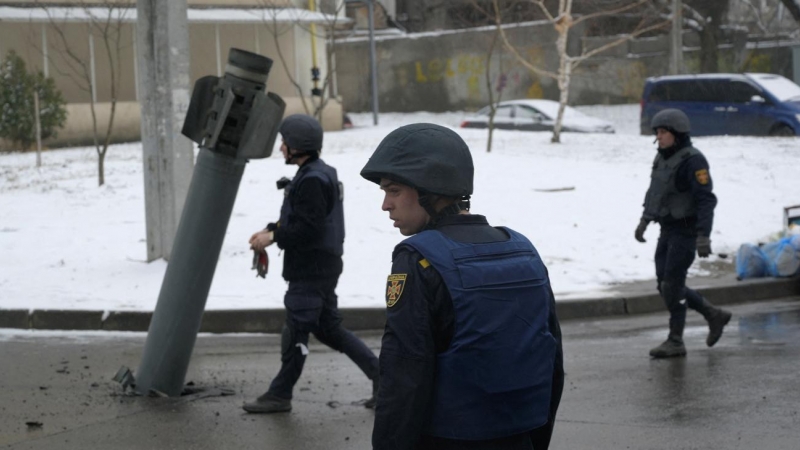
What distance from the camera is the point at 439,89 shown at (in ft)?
122

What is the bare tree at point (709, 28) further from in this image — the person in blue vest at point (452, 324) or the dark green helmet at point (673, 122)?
the person in blue vest at point (452, 324)

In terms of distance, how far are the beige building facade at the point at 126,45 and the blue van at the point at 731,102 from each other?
306 inches

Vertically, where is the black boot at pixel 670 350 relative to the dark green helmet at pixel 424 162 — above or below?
below

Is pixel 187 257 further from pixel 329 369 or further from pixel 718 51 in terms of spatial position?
pixel 718 51

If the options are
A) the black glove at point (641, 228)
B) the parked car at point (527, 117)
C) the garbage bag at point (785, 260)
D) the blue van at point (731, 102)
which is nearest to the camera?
the black glove at point (641, 228)

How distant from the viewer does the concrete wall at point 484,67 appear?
3491cm

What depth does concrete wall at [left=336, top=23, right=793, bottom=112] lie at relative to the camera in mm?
34906

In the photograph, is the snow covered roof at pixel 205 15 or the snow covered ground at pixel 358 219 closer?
the snow covered ground at pixel 358 219

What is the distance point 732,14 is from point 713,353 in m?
35.7

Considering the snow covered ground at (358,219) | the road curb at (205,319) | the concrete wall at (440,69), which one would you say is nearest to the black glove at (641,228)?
the road curb at (205,319)

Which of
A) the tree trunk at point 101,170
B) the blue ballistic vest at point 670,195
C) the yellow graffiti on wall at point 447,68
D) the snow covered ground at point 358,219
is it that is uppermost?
the blue ballistic vest at point 670,195

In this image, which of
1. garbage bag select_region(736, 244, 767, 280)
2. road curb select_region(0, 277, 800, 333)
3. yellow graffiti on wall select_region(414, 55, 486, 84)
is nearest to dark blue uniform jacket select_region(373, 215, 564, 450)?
road curb select_region(0, 277, 800, 333)

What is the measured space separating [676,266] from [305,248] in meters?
2.86

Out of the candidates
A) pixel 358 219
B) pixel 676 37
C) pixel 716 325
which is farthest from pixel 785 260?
pixel 676 37
